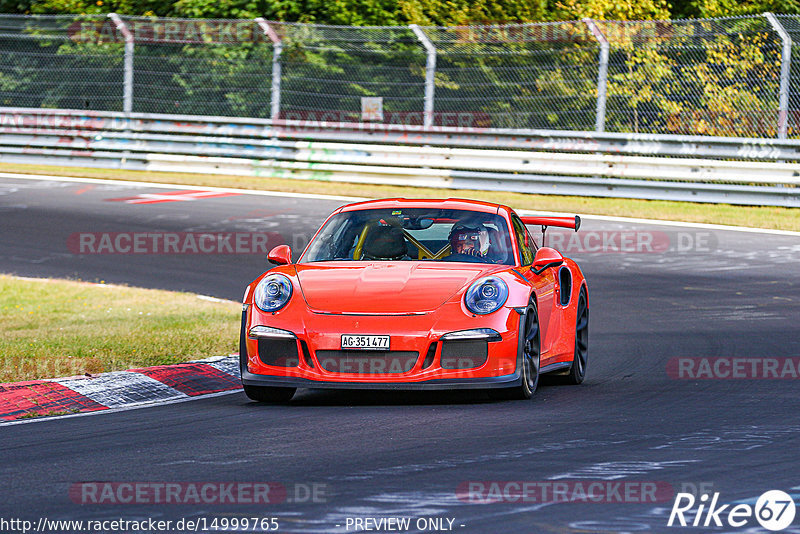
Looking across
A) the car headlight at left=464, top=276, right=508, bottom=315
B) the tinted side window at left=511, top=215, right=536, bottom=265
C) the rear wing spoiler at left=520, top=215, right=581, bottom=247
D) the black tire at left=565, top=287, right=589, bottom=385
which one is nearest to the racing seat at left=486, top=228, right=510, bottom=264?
the tinted side window at left=511, top=215, right=536, bottom=265

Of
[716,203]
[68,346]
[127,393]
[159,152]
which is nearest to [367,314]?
[127,393]

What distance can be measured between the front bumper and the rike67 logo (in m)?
2.61

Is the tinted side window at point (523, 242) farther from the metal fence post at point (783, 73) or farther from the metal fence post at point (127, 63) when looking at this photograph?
the metal fence post at point (127, 63)

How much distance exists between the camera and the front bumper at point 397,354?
7.79 m

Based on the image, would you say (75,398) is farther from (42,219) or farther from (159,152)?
(159,152)

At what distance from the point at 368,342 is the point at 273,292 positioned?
2.57 ft

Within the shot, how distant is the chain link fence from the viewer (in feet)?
67.9

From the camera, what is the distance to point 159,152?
84.3ft

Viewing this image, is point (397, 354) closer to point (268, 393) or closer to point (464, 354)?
point (464, 354)

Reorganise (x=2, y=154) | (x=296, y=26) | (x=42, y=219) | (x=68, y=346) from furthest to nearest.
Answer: (x=2, y=154)
(x=296, y=26)
(x=42, y=219)
(x=68, y=346)

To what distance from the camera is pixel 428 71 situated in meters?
23.0

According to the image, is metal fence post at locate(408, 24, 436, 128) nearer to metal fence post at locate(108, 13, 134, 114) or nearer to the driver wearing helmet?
metal fence post at locate(108, 13, 134, 114)

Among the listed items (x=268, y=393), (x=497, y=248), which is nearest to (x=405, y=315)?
(x=268, y=393)

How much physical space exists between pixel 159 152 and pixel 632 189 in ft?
30.0
